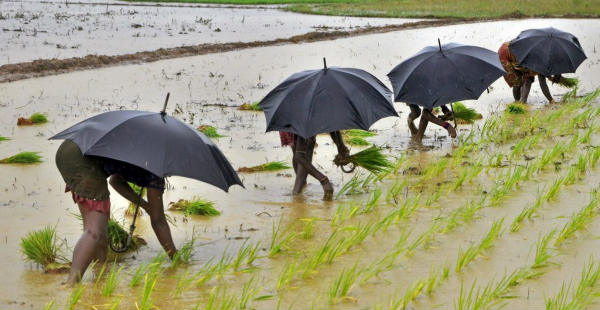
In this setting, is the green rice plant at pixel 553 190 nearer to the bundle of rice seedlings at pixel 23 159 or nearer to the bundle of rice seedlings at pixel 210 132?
the bundle of rice seedlings at pixel 210 132

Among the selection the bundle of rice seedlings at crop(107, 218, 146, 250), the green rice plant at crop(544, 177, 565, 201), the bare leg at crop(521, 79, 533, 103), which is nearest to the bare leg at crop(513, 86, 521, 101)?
the bare leg at crop(521, 79, 533, 103)

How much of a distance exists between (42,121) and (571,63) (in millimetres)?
6355

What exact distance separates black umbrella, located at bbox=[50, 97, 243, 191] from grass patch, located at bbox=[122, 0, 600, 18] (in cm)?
2230

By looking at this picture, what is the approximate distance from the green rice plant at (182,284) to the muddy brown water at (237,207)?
0.14 feet

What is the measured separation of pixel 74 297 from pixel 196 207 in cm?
232

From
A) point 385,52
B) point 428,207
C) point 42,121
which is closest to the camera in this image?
point 428,207

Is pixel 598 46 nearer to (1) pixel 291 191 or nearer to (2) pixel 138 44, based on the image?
(2) pixel 138 44

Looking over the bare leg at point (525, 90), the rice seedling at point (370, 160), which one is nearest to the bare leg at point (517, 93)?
the bare leg at point (525, 90)

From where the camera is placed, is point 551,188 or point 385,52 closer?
point 551,188

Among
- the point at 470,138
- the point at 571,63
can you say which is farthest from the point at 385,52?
the point at 470,138

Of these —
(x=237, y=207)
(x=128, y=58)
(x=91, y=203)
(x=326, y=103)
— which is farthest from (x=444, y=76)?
(x=128, y=58)

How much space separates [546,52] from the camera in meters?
10.9

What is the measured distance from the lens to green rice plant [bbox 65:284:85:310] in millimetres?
4145

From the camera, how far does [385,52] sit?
17.5m
